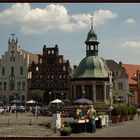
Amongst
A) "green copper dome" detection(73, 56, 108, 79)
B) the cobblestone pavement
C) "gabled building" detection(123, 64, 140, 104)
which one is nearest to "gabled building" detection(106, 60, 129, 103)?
"gabled building" detection(123, 64, 140, 104)

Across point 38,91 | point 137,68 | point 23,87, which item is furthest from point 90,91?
point 137,68

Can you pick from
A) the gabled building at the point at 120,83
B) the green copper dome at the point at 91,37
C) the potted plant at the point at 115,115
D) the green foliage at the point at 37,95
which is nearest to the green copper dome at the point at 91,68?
the green copper dome at the point at 91,37

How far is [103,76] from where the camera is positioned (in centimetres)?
→ 5200

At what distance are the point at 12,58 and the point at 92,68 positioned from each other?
4021cm

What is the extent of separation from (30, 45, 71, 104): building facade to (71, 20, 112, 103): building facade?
3163 centimetres

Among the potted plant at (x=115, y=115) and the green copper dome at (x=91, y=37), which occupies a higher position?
the green copper dome at (x=91, y=37)

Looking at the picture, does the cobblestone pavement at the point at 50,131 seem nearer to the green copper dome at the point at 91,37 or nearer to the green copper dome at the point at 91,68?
the green copper dome at the point at 91,68

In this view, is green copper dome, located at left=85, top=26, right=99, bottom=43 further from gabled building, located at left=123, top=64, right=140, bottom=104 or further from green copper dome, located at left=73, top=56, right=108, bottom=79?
gabled building, located at left=123, top=64, right=140, bottom=104

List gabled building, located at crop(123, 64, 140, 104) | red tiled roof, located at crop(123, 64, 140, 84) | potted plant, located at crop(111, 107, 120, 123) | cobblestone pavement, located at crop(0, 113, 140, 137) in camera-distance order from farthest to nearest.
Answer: red tiled roof, located at crop(123, 64, 140, 84) → gabled building, located at crop(123, 64, 140, 104) → potted plant, located at crop(111, 107, 120, 123) → cobblestone pavement, located at crop(0, 113, 140, 137)

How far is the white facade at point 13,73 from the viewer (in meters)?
88.1

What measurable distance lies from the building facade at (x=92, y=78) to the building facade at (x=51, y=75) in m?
31.6

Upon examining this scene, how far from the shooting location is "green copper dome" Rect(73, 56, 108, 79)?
5219 centimetres

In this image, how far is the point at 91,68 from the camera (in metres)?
52.4

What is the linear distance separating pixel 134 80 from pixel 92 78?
40.2 m
